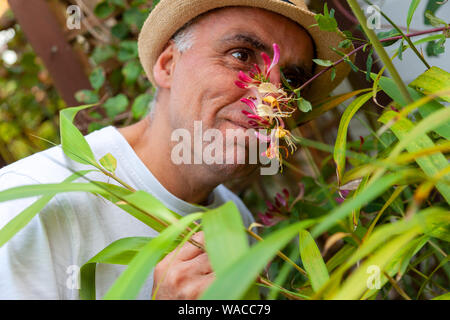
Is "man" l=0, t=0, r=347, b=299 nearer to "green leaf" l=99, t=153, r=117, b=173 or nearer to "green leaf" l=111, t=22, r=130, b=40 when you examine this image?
"green leaf" l=99, t=153, r=117, b=173

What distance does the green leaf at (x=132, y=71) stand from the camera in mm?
1755

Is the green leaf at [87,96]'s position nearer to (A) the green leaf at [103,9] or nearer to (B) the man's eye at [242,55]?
(A) the green leaf at [103,9]

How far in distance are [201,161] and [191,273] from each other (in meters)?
0.50

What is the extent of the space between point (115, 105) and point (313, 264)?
1.30m

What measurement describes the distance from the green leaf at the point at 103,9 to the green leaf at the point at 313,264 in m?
1.46

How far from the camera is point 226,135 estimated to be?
107cm

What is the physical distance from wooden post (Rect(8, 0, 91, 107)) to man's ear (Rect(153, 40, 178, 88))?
696 millimetres

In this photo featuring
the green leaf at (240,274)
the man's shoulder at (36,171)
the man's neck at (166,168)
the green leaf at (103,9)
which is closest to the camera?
the green leaf at (240,274)

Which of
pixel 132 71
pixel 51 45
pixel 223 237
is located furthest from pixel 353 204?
pixel 51 45

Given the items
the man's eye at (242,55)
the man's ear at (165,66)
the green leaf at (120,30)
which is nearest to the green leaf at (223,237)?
the man's eye at (242,55)

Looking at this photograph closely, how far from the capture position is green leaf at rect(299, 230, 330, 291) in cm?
65

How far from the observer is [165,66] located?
133 cm

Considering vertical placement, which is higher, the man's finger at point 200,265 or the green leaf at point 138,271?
the green leaf at point 138,271
